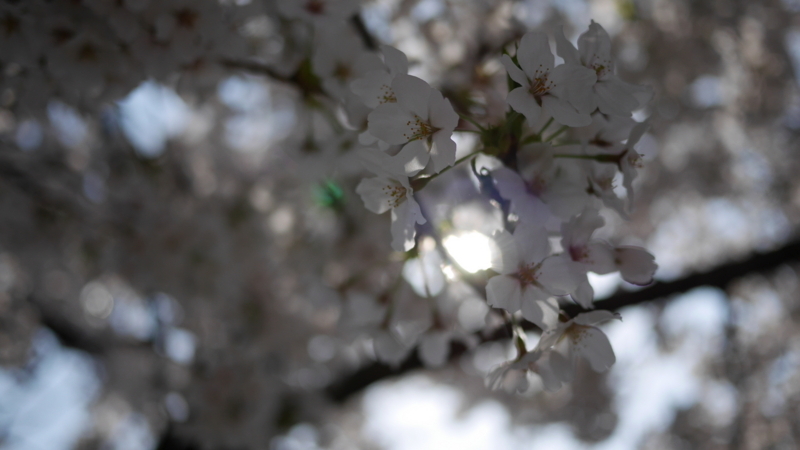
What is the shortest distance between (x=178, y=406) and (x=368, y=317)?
193 centimetres

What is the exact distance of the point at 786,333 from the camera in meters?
3.91

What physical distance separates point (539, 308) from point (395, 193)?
35 cm

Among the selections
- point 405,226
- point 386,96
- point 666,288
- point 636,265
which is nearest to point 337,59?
point 386,96

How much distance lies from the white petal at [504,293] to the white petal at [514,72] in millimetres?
338

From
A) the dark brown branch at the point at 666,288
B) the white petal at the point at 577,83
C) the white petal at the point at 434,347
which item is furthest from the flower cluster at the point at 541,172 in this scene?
the dark brown branch at the point at 666,288

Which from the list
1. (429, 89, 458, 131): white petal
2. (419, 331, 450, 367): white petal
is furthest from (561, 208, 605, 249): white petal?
(419, 331, 450, 367): white petal

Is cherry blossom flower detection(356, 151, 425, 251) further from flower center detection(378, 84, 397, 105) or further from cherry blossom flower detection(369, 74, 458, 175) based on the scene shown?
flower center detection(378, 84, 397, 105)

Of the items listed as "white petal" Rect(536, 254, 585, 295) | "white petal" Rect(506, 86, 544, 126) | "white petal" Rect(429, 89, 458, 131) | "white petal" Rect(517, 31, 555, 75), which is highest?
"white petal" Rect(517, 31, 555, 75)

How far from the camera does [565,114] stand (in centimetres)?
85

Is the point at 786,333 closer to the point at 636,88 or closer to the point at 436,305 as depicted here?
the point at 436,305

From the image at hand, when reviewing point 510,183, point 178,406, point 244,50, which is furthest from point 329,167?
point 178,406

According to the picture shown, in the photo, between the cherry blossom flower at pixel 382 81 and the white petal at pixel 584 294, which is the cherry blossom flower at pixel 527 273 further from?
the cherry blossom flower at pixel 382 81

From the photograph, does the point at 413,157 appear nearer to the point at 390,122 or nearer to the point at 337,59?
the point at 390,122

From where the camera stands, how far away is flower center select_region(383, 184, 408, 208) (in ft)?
3.23
